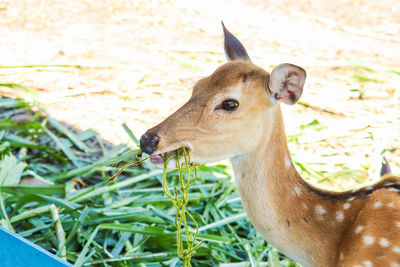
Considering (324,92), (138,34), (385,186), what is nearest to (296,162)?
(324,92)

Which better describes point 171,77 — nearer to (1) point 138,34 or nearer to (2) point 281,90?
(1) point 138,34

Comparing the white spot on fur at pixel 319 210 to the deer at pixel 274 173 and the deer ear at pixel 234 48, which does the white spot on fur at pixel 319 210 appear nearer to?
the deer at pixel 274 173

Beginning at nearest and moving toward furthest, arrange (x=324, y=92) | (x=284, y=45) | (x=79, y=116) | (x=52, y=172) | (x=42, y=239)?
(x=42, y=239) → (x=52, y=172) → (x=79, y=116) → (x=324, y=92) → (x=284, y=45)

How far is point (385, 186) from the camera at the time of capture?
2441 mm

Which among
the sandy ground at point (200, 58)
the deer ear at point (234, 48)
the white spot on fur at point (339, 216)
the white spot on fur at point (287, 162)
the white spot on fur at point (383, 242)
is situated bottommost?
the white spot on fur at point (383, 242)

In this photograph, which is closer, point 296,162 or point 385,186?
point 385,186

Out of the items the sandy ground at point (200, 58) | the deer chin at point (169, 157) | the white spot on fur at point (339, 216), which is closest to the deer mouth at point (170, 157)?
the deer chin at point (169, 157)

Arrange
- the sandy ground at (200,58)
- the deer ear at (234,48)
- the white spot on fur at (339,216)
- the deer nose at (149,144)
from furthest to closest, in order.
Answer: the sandy ground at (200,58) → the deer ear at (234,48) → the white spot on fur at (339,216) → the deer nose at (149,144)

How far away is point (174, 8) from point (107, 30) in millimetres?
1198

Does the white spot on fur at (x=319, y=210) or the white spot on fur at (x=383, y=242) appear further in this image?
the white spot on fur at (x=319, y=210)

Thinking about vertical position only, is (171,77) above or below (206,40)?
below

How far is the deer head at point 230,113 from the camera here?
7.60 ft

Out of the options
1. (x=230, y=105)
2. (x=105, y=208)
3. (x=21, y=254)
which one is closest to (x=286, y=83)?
(x=230, y=105)

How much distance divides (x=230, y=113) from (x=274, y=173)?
0.35 m
